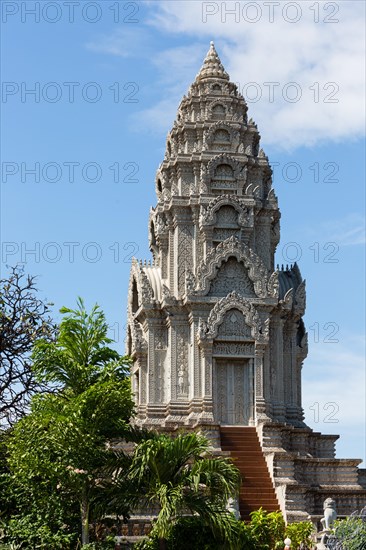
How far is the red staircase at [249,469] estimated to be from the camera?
32.9 meters

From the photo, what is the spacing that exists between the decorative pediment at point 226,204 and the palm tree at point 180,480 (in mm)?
13037

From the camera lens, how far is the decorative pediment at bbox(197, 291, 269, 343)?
121 ft

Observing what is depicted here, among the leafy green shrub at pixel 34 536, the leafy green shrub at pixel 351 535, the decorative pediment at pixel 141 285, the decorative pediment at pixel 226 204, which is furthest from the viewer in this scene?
the decorative pediment at pixel 141 285

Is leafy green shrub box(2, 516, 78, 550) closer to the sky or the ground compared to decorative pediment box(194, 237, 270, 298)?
closer to the ground

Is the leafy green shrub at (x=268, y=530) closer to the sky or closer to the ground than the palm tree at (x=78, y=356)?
closer to the ground

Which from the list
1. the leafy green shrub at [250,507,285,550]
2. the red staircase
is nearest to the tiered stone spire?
the red staircase

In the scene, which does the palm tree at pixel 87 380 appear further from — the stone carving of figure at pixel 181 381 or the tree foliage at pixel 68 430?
the stone carving of figure at pixel 181 381

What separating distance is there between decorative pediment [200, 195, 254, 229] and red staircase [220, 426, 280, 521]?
22.3 feet

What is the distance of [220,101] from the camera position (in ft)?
133

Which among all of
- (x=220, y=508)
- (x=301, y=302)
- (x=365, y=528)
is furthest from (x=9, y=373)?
(x=301, y=302)

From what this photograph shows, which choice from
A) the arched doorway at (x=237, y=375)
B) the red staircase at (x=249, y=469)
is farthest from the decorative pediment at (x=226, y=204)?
the red staircase at (x=249, y=469)

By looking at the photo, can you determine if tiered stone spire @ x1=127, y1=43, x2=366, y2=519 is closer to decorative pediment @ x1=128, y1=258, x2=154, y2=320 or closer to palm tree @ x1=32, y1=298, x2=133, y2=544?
decorative pediment @ x1=128, y1=258, x2=154, y2=320

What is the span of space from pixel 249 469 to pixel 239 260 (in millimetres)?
7044

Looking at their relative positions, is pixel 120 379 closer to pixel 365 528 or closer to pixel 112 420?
pixel 112 420
